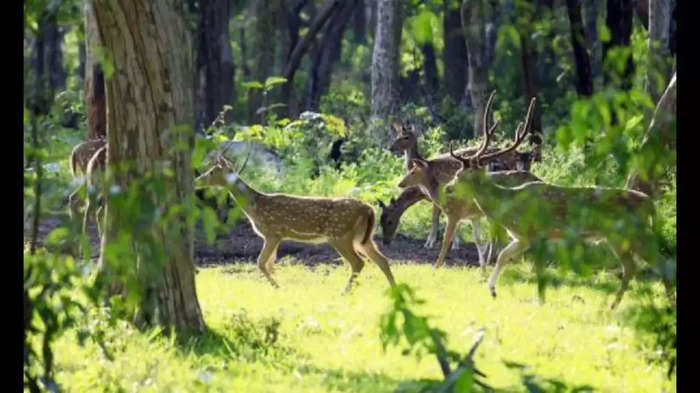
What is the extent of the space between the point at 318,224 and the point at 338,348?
3.47m

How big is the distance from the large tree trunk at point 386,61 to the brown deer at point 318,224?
1230 centimetres

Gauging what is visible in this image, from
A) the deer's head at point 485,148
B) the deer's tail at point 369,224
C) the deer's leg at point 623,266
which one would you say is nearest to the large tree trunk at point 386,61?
the deer's head at point 485,148

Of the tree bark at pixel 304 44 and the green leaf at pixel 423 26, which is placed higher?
the tree bark at pixel 304 44

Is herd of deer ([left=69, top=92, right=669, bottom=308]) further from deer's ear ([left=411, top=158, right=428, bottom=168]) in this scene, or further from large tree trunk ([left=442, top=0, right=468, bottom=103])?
large tree trunk ([left=442, top=0, right=468, bottom=103])

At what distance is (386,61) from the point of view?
2461 centimetres

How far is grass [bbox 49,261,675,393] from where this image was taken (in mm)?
7379

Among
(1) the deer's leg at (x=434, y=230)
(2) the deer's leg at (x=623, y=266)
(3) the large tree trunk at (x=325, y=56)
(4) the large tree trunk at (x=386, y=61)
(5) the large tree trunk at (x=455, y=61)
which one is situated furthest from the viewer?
(5) the large tree trunk at (x=455, y=61)

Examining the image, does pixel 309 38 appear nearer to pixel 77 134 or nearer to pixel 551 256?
pixel 77 134

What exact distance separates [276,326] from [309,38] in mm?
21118

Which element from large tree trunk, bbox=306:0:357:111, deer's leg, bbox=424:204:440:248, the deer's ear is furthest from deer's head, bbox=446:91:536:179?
large tree trunk, bbox=306:0:357:111

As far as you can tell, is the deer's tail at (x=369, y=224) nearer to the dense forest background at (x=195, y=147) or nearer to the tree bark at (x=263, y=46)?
the dense forest background at (x=195, y=147)

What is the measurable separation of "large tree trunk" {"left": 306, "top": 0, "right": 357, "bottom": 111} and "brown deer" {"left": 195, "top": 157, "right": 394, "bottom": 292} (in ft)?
73.6

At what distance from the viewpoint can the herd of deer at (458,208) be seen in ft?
10.6

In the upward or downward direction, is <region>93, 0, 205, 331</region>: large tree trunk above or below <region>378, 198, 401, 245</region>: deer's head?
above
